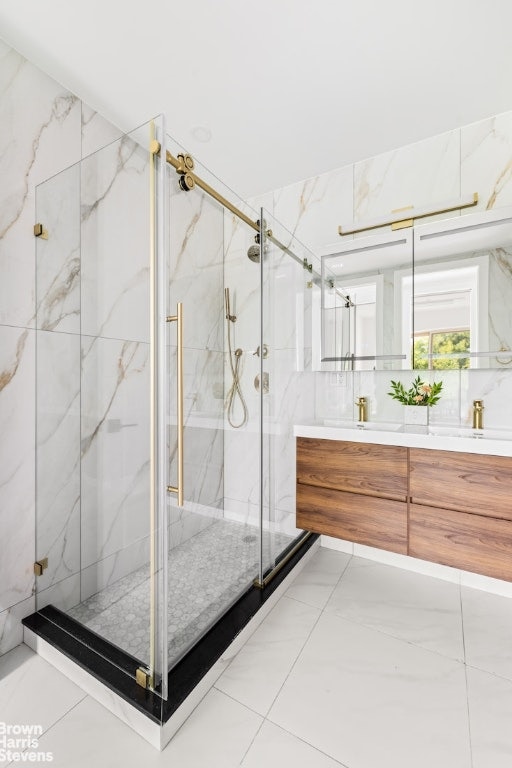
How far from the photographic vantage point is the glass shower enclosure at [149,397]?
3.94 feet

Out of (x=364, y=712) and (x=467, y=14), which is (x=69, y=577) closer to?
(x=364, y=712)

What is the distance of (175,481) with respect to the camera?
1.24 m

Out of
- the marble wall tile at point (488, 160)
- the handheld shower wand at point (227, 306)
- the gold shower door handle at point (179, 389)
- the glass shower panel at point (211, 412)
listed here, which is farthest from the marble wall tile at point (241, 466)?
the marble wall tile at point (488, 160)

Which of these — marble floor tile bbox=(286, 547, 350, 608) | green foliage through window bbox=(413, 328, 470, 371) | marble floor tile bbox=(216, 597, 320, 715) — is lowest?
marble floor tile bbox=(216, 597, 320, 715)

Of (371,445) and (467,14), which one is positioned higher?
(467,14)

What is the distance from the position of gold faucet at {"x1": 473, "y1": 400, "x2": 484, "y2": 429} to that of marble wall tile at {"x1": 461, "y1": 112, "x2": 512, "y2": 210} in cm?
113

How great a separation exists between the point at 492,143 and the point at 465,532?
7.04 ft

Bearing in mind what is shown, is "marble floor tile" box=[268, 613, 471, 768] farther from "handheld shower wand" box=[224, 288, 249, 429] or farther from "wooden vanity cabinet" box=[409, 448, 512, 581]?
"handheld shower wand" box=[224, 288, 249, 429]

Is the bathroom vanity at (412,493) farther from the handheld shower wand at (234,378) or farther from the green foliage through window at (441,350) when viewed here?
the handheld shower wand at (234,378)

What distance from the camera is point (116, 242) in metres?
1.46

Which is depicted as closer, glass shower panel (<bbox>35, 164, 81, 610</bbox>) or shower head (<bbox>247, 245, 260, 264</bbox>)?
glass shower panel (<bbox>35, 164, 81, 610</bbox>)

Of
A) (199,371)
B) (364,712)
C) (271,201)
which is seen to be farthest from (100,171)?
(364,712)

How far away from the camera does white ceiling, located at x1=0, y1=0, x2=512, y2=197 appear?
1471mm

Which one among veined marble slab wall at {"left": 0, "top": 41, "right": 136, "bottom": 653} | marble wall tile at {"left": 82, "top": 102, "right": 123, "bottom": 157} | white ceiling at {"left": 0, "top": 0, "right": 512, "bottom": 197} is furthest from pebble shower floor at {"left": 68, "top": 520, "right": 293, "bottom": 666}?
white ceiling at {"left": 0, "top": 0, "right": 512, "bottom": 197}
